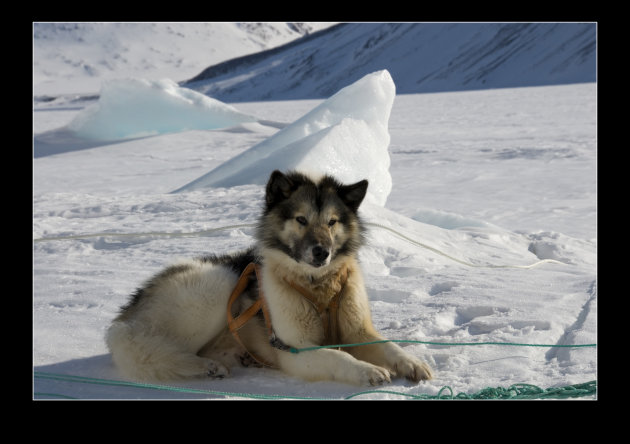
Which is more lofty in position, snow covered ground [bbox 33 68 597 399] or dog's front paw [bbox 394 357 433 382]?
snow covered ground [bbox 33 68 597 399]

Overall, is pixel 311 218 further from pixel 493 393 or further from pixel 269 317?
pixel 493 393

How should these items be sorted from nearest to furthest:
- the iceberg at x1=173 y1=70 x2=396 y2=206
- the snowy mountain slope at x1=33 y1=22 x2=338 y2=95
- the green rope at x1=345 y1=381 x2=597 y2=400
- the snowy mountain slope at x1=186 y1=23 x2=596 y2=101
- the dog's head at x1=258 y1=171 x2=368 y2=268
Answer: the green rope at x1=345 y1=381 x2=597 y2=400 < the dog's head at x1=258 y1=171 x2=368 y2=268 < the iceberg at x1=173 y1=70 x2=396 y2=206 < the snowy mountain slope at x1=186 y1=23 x2=596 y2=101 < the snowy mountain slope at x1=33 y1=22 x2=338 y2=95

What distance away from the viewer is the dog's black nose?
3.25 metres

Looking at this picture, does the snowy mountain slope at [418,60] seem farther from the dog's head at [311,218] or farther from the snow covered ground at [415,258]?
the dog's head at [311,218]

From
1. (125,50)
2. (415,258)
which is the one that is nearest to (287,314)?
(415,258)

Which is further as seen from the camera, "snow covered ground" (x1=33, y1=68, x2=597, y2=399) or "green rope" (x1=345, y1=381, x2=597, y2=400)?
"snow covered ground" (x1=33, y1=68, x2=597, y2=399)

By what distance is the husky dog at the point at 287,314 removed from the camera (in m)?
3.35

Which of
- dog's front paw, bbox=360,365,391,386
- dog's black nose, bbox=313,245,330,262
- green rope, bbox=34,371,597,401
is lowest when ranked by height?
green rope, bbox=34,371,597,401

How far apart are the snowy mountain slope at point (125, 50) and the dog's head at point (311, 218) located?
12172 cm

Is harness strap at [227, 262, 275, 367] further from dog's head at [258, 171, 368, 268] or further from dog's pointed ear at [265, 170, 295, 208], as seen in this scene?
dog's pointed ear at [265, 170, 295, 208]

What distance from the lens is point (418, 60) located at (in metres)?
82.9

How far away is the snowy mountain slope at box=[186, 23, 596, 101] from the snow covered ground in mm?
53842

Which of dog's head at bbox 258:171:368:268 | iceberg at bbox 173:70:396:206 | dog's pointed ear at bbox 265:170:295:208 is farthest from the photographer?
iceberg at bbox 173:70:396:206

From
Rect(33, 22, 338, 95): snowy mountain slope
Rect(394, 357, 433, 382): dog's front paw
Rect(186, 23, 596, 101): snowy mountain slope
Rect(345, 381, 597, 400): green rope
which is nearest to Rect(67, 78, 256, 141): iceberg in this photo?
Rect(394, 357, 433, 382): dog's front paw
